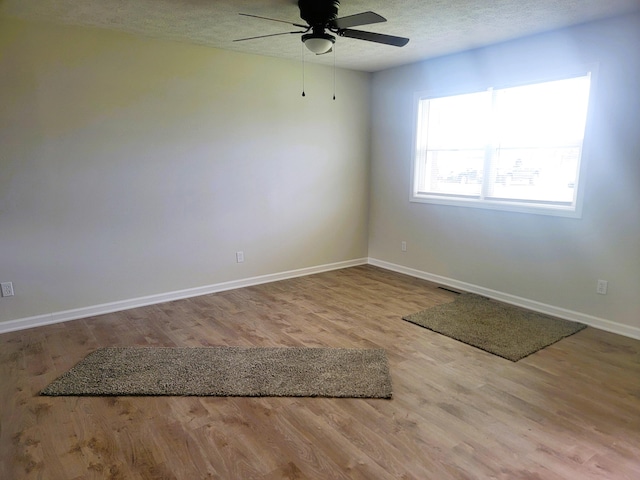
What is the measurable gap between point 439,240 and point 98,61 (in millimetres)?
3951

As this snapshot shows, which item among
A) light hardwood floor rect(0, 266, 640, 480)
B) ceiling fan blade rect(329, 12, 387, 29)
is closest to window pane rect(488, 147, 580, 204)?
light hardwood floor rect(0, 266, 640, 480)

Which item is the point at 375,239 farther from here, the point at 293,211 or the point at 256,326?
the point at 256,326

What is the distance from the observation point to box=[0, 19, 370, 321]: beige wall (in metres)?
3.39

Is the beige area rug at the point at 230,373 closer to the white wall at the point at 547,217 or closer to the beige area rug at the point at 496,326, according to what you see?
the beige area rug at the point at 496,326

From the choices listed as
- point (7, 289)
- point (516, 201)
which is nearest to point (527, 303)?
point (516, 201)

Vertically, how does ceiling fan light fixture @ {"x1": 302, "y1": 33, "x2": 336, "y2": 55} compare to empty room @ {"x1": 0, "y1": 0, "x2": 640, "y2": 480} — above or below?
above

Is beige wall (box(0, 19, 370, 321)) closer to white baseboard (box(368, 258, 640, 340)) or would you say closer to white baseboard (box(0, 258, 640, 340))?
white baseboard (box(0, 258, 640, 340))

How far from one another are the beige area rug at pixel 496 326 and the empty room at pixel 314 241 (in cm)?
Answer: 3

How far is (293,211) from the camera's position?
16.4 ft

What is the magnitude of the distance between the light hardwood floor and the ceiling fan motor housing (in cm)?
239

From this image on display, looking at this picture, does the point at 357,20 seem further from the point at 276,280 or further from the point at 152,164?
the point at 276,280

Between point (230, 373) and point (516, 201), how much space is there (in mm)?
3197

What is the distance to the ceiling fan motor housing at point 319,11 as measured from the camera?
8.98 feet

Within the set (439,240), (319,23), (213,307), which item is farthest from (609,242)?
(213,307)
